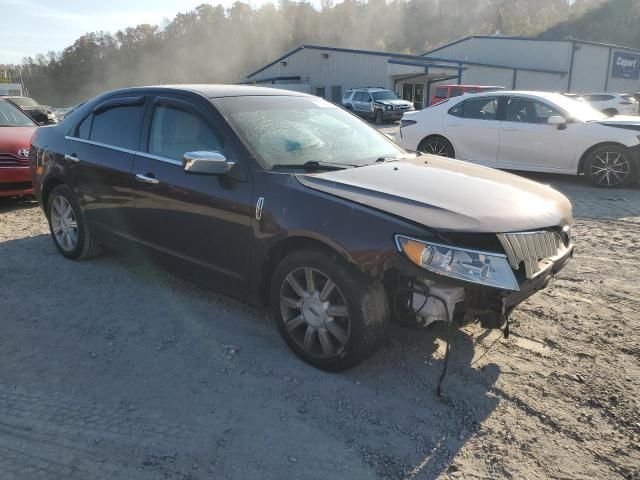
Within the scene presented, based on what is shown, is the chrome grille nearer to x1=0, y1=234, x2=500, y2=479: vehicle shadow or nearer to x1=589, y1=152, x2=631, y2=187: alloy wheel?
x1=0, y1=234, x2=500, y2=479: vehicle shadow

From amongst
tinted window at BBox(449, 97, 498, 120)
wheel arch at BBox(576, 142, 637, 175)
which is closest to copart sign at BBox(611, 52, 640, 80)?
tinted window at BBox(449, 97, 498, 120)

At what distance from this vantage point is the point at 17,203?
8.32m

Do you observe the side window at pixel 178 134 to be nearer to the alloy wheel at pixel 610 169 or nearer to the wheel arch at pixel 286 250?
the wheel arch at pixel 286 250

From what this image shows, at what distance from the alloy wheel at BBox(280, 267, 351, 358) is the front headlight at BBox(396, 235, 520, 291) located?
0.54 meters

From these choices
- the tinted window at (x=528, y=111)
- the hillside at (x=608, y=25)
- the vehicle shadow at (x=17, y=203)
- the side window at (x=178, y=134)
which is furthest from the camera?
the hillside at (x=608, y=25)

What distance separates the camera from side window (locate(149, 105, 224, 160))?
12.6ft

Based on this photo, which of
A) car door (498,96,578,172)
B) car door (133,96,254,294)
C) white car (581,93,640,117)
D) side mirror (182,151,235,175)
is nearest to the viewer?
side mirror (182,151,235,175)

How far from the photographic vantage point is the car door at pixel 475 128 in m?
9.55

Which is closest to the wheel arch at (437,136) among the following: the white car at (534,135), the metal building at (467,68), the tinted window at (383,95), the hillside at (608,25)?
the white car at (534,135)

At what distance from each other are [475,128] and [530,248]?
713cm

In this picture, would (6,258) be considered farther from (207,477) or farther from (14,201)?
(207,477)

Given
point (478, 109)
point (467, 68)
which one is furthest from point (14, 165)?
point (467, 68)

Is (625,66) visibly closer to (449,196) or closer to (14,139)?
(14,139)

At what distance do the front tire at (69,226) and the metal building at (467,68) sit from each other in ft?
112
